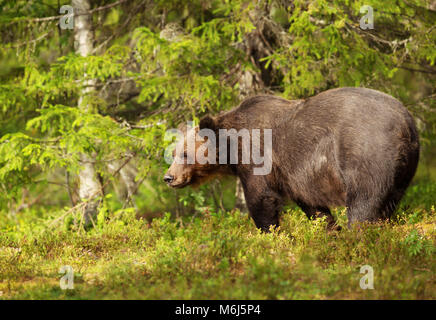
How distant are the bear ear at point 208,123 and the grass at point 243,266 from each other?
1.29 meters

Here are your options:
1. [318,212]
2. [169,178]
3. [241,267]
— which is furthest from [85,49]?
[241,267]

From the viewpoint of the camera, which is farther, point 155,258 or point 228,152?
point 228,152

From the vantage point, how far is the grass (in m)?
4.29

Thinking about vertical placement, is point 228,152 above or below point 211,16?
below

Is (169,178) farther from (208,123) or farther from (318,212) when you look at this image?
(318,212)

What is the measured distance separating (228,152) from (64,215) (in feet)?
11.2

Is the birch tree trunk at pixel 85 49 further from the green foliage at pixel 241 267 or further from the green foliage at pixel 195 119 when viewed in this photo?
the green foliage at pixel 241 267

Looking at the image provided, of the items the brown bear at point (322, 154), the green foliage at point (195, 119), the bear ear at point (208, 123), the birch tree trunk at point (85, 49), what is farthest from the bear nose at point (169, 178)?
the birch tree trunk at point (85, 49)

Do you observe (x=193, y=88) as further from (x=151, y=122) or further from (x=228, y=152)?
(x=228, y=152)

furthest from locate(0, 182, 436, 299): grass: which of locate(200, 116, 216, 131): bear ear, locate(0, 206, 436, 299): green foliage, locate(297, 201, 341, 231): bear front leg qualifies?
locate(200, 116, 216, 131): bear ear

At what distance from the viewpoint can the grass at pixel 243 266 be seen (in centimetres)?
429

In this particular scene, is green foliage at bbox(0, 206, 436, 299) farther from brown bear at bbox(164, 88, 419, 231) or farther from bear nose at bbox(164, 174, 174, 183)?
bear nose at bbox(164, 174, 174, 183)
